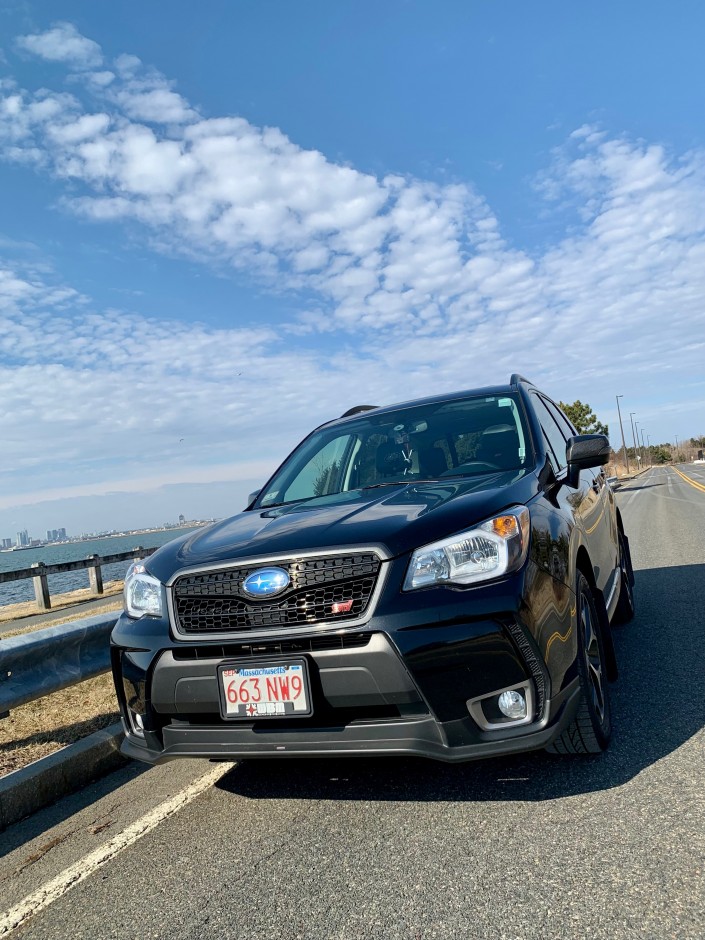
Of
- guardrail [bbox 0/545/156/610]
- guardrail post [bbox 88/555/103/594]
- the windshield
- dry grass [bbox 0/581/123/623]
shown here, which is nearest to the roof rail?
the windshield

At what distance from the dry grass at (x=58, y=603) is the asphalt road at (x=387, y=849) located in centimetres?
960

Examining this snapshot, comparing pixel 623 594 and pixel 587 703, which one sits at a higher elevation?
pixel 587 703

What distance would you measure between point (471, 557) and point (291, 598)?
2.18 feet

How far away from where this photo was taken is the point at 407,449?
4.01 meters

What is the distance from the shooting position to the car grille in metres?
2.49

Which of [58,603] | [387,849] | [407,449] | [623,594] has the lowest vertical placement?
[58,603]

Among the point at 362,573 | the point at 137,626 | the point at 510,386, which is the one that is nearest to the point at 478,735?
the point at 362,573

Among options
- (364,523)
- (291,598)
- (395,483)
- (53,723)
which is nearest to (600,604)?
(395,483)

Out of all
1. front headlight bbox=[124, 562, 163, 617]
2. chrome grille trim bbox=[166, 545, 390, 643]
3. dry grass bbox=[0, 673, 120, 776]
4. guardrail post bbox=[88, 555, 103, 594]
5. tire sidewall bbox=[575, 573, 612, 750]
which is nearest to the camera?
chrome grille trim bbox=[166, 545, 390, 643]

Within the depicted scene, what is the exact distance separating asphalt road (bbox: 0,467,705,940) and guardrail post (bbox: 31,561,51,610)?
9759 mm

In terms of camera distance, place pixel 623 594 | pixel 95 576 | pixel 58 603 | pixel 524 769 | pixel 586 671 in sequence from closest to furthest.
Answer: pixel 586 671
pixel 524 769
pixel 623 594
pixel 58 603
pixel 95 576

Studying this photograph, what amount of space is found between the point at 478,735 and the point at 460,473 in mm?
1430

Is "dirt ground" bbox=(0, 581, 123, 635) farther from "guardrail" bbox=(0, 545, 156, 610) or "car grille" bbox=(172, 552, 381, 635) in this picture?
"car grille" bbox=(172, 552, 381, 635)

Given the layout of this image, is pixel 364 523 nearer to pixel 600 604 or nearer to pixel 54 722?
pixel 600 604
